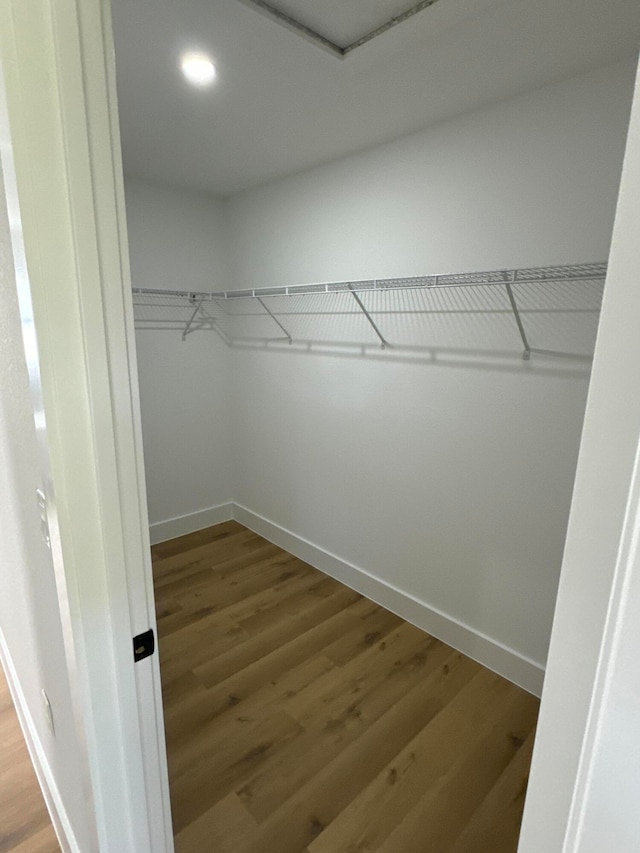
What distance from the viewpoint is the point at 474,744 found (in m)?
1.75

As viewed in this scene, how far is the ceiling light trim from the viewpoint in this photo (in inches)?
46.4

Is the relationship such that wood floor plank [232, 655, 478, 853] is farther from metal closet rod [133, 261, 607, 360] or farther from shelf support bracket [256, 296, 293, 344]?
shelf support bracket [256, 296, 293, 344]

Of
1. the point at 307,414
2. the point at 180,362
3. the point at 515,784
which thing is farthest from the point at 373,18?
the point at 515,784

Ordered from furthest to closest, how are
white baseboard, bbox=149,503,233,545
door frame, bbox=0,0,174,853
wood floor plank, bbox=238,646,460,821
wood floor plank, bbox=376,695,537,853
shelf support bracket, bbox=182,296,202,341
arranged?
white baseboard, bbox=149,503,233,545, shelf support bracket, bbox=182,296,202,341, wood floor plank, bbox=238,646,460,821, wood floor plank, bbox=376,695,537,853, door frame, bbox=0,0,174,853

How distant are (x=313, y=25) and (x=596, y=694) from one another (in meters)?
1.63

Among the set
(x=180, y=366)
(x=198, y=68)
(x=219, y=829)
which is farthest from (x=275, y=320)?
(x=219, y=829)

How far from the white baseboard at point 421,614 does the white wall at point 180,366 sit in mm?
634

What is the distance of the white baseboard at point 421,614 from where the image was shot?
200 centimetres

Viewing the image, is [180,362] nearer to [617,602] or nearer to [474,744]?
[474,744]

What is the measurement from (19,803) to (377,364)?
217cm

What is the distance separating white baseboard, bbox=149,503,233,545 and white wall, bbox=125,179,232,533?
0.04 meters

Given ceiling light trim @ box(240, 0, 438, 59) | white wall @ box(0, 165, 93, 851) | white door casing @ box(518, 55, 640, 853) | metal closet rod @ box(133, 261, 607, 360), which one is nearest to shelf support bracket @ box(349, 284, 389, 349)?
metal closet rod @ box(133, 261, 607, 360)

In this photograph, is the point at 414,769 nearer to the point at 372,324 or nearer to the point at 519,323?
the point at 519,323

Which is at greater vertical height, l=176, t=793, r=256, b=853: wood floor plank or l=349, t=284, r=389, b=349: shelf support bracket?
l=349, t=284, r=389, b=349: shelf support bracket
